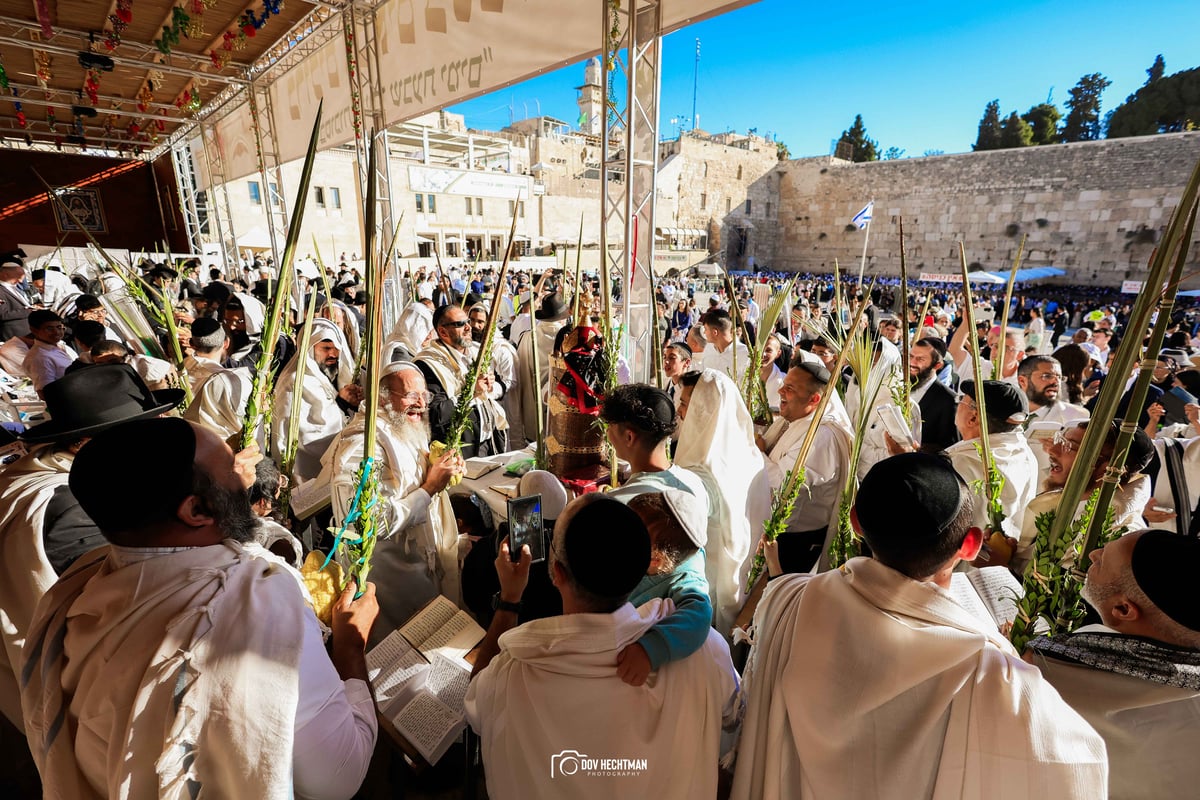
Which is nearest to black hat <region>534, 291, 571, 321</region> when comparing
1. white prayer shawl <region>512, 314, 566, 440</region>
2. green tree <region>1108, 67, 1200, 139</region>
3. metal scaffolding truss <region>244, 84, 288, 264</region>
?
white prayer shawl <region>512, 314, 566, 440</region>

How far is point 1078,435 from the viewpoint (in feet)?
7.01

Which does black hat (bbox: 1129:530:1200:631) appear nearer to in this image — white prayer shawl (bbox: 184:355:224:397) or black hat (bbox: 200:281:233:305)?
white prayer shawl (bbox: 184:355:224:397)

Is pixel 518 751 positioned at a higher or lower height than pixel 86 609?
lower

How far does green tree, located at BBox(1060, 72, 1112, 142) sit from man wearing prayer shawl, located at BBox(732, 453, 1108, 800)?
46767 mm

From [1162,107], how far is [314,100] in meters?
41.8

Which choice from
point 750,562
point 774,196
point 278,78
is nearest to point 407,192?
point 278,78

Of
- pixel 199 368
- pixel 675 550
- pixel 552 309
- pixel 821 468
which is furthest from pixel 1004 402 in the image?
pixel 199 368

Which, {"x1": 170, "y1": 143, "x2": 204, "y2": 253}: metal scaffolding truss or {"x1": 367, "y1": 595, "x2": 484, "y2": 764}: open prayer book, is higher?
{"x1": 170, "y1": 143, "x2": 204, "y2": 253}: metal scaffolding truss

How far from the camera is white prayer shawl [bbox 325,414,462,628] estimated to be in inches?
98.7

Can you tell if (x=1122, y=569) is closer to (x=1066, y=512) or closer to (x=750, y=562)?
(x=1066, y=512)

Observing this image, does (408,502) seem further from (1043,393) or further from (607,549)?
(1043,393)

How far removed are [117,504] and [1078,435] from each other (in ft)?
10.2

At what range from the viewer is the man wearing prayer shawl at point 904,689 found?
1.05m

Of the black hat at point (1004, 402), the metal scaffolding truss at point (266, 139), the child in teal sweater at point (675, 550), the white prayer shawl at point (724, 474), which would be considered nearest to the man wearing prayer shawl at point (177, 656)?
the child in teal sweater at point (675, 550)
